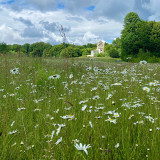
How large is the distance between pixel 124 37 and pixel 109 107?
37018 millimetres

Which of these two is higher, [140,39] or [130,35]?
[130,35]

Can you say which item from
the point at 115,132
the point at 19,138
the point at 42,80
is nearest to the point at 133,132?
the point at 115,132

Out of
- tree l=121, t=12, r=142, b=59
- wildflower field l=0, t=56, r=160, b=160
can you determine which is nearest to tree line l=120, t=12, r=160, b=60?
tree l=121, t=12, r=142, b=59

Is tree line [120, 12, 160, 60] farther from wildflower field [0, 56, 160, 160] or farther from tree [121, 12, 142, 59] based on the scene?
wildflower field [0, 56, 160, 160]

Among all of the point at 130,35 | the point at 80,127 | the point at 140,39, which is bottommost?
the point at 80,127

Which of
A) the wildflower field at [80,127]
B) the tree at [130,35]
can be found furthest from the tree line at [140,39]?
the wildflower field at [80,127]

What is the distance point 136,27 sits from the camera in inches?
1495

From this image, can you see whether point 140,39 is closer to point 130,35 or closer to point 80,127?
point 130,35

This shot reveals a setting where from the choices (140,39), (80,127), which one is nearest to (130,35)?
(140,39)

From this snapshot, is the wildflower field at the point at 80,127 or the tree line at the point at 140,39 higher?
the tree line at the point at 140,39

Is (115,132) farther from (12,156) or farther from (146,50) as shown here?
(146,50)

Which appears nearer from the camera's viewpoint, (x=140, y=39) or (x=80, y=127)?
(x=80, y=127)

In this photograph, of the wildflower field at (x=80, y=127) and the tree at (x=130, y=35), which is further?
the tree at (x=130, y=35)

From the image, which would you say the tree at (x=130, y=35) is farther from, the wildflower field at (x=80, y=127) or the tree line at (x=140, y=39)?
the wildflower field at (x=80, y=127)
